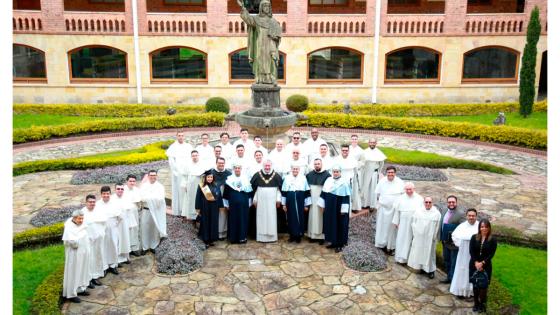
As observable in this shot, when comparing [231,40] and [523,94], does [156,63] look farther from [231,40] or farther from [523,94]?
[523,94]

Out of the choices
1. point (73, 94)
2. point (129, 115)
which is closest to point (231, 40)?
point (129, 115)

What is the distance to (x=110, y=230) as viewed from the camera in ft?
30.0

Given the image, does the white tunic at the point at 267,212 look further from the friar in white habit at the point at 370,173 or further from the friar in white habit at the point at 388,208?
the friar in white habit at the point at 370,173

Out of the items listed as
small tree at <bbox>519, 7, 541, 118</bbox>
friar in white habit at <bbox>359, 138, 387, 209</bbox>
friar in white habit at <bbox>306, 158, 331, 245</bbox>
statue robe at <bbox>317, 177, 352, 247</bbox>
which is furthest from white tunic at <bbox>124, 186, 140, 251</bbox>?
small tree at <bbox>519, 7, 541, 118</bbox>

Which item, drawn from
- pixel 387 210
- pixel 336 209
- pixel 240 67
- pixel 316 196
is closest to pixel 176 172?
pixel 316 196

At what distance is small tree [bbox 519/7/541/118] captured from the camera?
23375 millimetres

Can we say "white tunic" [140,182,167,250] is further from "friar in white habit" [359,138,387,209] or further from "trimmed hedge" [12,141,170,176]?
"trimmed hedge" [12,141,170,176]

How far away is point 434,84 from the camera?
2731 cm

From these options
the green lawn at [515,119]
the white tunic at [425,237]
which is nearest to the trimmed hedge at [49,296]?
the white tunic at [425,237]

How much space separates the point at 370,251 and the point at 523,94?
56.6 feet

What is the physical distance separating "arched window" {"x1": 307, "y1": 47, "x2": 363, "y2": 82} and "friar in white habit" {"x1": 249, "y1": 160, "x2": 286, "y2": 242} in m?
18.2

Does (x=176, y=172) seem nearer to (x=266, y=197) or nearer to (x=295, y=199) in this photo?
(x=266, y=197)

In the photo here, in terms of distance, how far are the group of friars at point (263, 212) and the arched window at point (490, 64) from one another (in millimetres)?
18694

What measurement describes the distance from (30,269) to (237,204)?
387 centimetres
